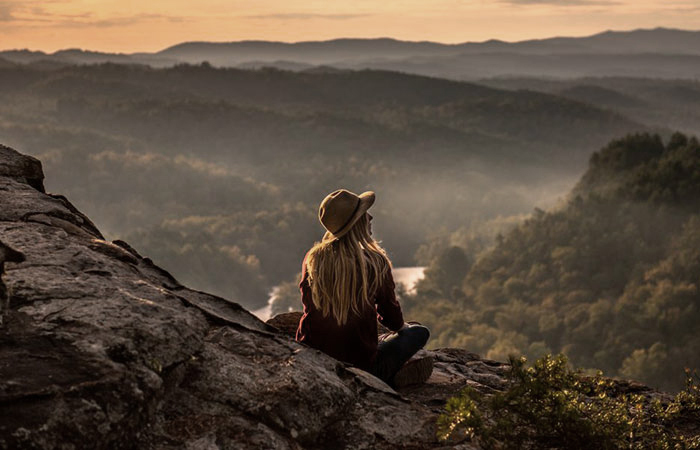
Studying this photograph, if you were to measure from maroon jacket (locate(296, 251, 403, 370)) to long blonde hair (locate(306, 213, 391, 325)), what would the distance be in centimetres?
9

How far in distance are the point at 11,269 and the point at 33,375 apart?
57.4 inches

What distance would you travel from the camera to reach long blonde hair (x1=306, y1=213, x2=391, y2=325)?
615cm

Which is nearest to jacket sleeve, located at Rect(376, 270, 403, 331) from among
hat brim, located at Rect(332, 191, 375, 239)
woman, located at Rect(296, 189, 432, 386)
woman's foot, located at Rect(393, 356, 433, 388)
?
woman, located at Rect(296, 189, 432, 386)

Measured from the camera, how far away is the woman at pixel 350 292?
6129 millimetres

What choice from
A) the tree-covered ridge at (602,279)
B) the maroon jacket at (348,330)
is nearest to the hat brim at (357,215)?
the maroon jacket at (348,330)

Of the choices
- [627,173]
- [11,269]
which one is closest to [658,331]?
[627,173]

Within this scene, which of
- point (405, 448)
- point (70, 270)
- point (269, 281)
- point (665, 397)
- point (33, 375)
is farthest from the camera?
point (269, 281)

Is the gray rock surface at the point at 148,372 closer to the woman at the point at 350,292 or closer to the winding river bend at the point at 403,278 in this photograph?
the woman at the point at 350,292

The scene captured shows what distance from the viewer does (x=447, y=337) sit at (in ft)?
316

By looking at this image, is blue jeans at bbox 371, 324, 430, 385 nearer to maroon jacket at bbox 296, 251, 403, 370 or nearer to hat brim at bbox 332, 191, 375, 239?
maroon jacket at bbox 296, 251, 403, 370

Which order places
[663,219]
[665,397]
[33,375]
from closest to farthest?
[33,375] < [665,397] < [663,219]

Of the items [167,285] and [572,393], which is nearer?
[572,393]

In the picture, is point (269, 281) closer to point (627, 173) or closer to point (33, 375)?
point (627, 173)

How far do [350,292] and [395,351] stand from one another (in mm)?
973
